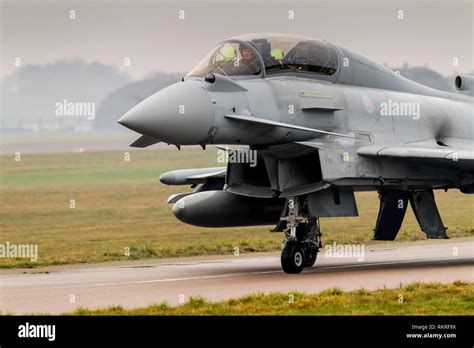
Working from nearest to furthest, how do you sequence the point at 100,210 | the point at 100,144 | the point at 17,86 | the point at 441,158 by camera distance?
the point at 441,158, the point at 100,210, the point at 100,144, the point at 17,86

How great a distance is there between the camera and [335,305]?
1417 centimetres

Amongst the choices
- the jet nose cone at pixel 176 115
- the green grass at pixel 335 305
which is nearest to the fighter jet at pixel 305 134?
the jet nose cone at pixel 176 115

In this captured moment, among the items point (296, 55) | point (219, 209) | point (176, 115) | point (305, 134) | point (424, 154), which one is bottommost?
point (219, 209)

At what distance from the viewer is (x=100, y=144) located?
84.1 metres

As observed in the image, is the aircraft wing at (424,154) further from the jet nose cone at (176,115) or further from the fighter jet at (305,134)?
the jet nose cone at (176,115)

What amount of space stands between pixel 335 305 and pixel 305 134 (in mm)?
5395

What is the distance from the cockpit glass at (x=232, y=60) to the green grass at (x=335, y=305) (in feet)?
16.2

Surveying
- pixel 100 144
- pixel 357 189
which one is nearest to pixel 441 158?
pixel 357 189

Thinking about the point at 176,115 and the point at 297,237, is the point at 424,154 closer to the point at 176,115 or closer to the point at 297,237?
the point at 297,237

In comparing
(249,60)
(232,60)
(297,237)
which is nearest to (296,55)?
(249,60)

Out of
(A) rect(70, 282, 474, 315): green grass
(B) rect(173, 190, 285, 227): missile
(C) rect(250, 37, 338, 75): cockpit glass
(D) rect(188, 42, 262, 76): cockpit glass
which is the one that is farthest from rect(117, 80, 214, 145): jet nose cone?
(A) rect(70, 282, 474, 315): green grass

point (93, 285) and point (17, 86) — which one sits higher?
point (17, 86)

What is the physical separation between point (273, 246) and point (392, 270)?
7545 millimetres

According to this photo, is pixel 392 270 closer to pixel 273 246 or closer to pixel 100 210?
pixel 273 246
